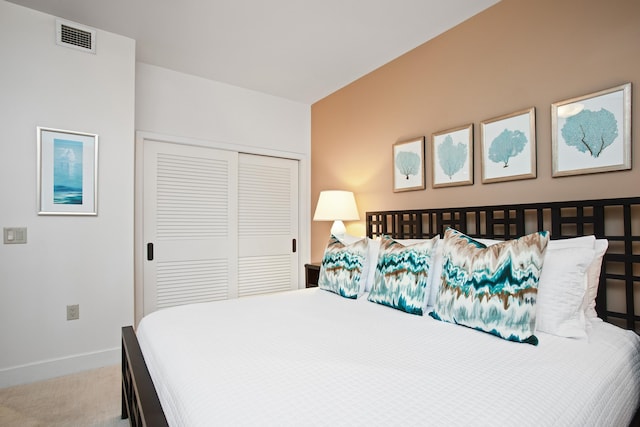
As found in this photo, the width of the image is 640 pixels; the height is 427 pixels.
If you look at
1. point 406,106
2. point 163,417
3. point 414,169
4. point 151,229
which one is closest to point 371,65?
point 406,106

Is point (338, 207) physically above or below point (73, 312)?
above

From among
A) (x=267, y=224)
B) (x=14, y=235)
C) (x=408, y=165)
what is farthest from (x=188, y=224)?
(x=408, y=165)

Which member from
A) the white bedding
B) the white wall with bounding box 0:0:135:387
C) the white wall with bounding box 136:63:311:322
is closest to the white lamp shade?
the white wall with bounding box 136:63:311:322

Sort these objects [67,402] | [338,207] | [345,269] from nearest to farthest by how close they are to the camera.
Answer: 1. [67,402]
2. [345,269]
3. [338,207]

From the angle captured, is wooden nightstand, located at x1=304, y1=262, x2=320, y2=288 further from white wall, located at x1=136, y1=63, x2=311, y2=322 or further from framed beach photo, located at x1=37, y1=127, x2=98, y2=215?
framed beach photo, located at x1=37, y1=127, x2=98, y2=215

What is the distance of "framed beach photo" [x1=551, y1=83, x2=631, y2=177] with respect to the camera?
5.52ft

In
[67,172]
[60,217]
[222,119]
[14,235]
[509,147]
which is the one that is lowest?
[14,235]

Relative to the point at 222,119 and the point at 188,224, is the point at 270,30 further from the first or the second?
the point at 188,224

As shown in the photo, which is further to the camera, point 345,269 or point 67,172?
point 67,172

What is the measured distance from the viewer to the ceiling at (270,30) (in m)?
2.28

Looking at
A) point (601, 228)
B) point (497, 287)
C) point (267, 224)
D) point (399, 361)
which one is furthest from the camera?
point (267, 224)

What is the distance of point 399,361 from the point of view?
1149 millimetres

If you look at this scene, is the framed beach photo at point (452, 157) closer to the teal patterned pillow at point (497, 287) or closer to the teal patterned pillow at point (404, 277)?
the teal patterned pillow at point (404, 277)

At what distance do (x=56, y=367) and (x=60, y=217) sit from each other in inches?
42.6
